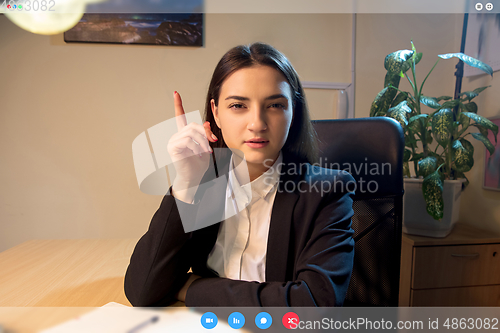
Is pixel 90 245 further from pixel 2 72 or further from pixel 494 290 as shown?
pixel 494 290

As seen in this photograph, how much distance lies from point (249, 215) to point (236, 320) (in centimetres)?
19

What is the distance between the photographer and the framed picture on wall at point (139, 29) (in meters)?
1.13

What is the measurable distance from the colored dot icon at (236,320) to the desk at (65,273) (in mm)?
198

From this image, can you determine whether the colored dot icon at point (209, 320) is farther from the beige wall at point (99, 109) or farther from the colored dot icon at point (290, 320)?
the beige wall at point (99, 109)

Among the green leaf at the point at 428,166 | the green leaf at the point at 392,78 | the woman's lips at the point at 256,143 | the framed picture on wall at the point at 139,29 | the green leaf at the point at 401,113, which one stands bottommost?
the green leaf at the point at 428,166

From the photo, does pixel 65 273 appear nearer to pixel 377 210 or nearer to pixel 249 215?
pixel 249 215

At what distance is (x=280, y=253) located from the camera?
0.48 meters

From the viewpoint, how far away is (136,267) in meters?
0.47

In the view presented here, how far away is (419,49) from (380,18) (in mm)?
259

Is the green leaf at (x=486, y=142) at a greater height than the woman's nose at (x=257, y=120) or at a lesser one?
lesser

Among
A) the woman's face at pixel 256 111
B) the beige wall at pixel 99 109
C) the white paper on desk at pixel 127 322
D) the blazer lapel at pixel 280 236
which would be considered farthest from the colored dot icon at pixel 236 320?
the beige wall at pixel 99 109

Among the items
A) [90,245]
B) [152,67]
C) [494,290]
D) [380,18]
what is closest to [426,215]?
[494,290]

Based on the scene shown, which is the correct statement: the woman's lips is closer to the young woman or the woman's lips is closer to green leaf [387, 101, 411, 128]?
the young woman

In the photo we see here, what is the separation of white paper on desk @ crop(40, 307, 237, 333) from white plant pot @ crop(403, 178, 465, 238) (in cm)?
92
